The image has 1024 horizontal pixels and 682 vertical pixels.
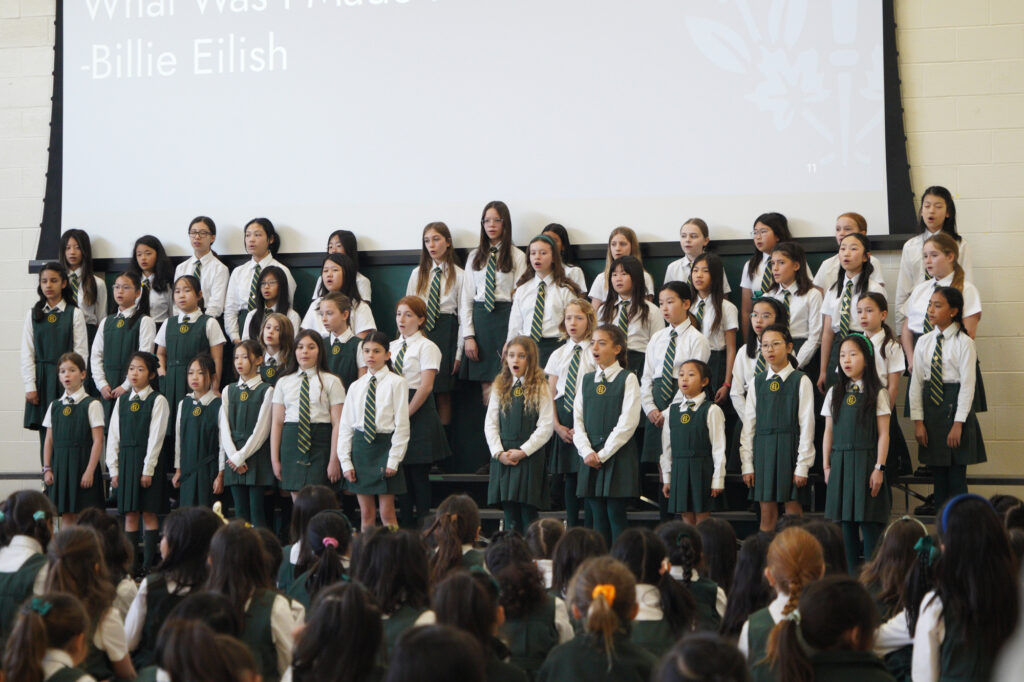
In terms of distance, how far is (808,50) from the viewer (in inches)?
252

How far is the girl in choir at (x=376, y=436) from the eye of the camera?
545 cm

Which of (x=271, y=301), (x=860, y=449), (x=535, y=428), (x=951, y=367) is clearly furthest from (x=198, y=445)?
(x=951, y=367)

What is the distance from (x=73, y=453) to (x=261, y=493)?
1.15m

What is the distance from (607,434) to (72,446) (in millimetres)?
3011

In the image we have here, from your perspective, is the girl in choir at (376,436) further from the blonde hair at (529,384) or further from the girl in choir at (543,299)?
the girl in choir at (543,299)

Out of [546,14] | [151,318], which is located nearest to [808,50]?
[546,14]

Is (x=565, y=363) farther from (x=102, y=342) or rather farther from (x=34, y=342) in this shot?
(x=34, y=342)

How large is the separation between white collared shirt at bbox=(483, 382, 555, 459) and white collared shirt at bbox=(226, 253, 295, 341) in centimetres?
186

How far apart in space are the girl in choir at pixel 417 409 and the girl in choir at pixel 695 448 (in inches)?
49.0

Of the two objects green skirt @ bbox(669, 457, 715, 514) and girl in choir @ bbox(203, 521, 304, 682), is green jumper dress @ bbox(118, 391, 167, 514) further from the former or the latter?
girl in choir @ bbox(203, 521, 304, 682)

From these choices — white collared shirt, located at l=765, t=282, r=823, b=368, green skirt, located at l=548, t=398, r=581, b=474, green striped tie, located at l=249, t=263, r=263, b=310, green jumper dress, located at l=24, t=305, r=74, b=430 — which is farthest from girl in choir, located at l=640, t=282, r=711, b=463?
green jumper dress, located at l=24, t=305, r=74, b=430

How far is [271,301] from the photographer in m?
6.64

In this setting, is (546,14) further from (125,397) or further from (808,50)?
(125,397)

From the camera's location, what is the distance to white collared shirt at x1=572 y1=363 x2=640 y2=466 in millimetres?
5195
